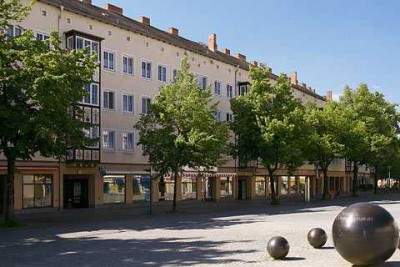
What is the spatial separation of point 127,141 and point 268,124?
1088 centimetres

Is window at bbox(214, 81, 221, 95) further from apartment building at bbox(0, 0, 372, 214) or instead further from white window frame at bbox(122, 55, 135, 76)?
white window frame at bbox(122, 55, 135, 76)

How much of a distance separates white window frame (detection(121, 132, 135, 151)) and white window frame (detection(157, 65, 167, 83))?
5624 mm

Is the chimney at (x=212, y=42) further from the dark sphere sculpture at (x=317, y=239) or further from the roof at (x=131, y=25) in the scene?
the dark sphere sculpture at (x=317, y=239)

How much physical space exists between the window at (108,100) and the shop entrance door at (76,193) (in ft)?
18.4

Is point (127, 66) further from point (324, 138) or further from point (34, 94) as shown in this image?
point (324, 138)

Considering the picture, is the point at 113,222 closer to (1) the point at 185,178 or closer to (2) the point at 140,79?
(2) the point at 140,79

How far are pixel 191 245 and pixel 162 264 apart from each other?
155 inches

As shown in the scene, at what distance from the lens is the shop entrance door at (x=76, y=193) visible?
1555 inches

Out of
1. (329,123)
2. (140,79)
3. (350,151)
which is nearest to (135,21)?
(140,79)

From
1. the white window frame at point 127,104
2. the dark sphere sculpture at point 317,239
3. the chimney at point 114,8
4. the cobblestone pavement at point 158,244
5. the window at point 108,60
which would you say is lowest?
the cobblestone pavement at point 158,244

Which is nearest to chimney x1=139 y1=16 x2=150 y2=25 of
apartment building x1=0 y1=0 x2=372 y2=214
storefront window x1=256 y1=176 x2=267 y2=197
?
apartment building x1=0 y1=0 x2=372 y2=214

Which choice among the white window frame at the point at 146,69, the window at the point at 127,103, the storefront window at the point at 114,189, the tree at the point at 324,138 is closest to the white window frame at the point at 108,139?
the storefront window at the point at 114,189

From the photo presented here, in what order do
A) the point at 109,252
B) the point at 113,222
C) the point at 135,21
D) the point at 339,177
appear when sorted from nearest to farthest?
the point at 109,252
the point at 113,222
the point at 135,21
the point at 339,177

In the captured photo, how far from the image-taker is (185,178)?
164 feet
